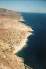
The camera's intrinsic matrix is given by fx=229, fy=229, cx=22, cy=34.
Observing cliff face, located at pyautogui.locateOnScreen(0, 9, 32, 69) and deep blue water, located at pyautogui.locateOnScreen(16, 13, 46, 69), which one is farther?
deep blue water, located at pyautogui.locateOnScreen(16, 13, 46, 69)

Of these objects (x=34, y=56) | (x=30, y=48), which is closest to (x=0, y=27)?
(x=30, y=48)

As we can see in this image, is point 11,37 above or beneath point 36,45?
above

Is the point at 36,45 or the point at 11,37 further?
the point at 11,37

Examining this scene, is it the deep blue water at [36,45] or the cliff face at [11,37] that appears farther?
the deep blue water at [36,45]
